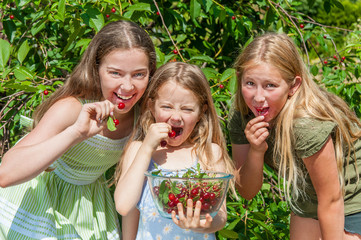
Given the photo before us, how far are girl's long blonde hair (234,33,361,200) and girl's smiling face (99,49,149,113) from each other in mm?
435

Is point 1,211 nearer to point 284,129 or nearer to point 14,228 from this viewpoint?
point 14,228

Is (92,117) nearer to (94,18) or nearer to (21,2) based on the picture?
(94,18)

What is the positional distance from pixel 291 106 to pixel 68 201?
3.40ft

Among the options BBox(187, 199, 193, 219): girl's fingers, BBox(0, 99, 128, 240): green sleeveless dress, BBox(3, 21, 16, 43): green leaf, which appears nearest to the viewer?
BBox(187, 199, 193, 219): girl's fingers

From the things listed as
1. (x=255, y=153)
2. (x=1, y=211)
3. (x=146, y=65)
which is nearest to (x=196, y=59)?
(x=146, y=65)

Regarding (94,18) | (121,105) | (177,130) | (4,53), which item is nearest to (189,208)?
(177,130)

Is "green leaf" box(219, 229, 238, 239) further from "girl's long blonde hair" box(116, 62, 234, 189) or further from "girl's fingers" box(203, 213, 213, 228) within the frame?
"girl's fingers" box(203, 213, 213, 228)

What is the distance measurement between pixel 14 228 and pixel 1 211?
11 cm

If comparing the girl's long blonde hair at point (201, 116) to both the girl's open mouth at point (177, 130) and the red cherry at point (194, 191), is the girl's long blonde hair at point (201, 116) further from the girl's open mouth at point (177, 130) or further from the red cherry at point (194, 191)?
the red cherry at point (194, 191)

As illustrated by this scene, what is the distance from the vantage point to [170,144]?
2215mm

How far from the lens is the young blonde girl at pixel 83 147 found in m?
2.04

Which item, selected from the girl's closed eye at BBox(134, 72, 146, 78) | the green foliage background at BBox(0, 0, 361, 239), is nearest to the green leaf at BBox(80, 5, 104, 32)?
the green foliage background at BBox(0, 0, 361, 239)

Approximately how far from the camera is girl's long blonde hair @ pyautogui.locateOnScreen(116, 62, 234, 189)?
7.26 feet

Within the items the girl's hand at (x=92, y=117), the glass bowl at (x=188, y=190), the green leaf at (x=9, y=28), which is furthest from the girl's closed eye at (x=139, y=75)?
the green leaf at (x=9, y=28)
